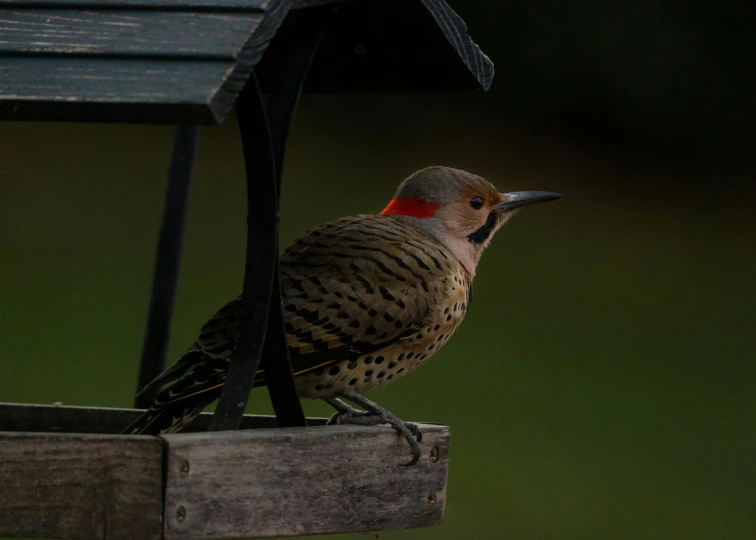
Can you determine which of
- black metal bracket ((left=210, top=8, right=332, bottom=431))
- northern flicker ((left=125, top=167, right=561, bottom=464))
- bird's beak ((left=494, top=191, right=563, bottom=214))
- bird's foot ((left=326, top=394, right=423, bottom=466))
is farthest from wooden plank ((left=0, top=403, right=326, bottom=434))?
bird's beak ((left=494, top=191, right=563, bottom=214))

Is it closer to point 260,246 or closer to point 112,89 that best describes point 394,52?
point 260,246

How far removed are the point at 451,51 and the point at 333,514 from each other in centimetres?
111

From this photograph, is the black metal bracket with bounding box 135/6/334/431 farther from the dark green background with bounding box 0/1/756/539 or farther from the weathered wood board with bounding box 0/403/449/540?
the dark green background with bounding box 0/1/756/539

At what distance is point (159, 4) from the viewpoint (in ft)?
7.82

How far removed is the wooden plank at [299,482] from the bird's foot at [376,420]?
0.02 metres

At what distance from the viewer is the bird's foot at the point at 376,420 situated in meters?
2.86

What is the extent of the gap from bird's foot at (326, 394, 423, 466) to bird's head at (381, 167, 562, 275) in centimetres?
63

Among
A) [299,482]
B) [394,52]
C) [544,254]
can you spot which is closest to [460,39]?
[394,52]

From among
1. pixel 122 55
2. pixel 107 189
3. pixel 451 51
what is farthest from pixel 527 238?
pixel 122 55

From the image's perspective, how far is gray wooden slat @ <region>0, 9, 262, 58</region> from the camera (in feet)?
7.27

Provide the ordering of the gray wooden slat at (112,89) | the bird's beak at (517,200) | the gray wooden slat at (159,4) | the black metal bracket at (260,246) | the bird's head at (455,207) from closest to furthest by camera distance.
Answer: the gray wooden slat at (112,89) < the gray wooden slat at (159,4) < the black metal bracket at (260,246) < the bird's head at (455,207) < the bird's beak at (517,200)

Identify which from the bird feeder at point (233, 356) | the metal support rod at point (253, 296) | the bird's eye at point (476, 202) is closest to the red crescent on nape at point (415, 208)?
the bird's eye at point (476, 202)

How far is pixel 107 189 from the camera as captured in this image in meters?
11.1

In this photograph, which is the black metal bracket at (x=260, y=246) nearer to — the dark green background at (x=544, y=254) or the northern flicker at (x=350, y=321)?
the northern flicker at (x=350, y=321)
